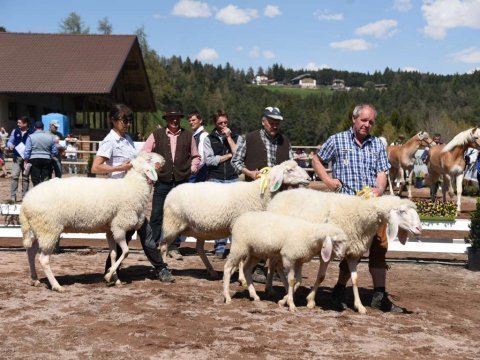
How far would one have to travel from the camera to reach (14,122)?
33.7 metres

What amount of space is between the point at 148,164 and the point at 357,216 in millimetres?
2694

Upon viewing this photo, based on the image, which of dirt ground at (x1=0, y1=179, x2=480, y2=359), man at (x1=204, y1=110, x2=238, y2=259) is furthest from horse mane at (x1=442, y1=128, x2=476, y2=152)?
man at (x1=204, y1=110, x2=238, y2=259)

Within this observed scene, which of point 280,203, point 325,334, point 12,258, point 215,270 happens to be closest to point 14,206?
point 12,258

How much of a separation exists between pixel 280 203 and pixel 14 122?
30.1 meters

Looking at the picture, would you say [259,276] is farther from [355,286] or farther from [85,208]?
[85,208]

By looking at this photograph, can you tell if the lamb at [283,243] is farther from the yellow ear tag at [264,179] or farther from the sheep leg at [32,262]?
the sheep leg at [32,262]

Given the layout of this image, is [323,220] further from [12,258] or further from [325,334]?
[12,258]

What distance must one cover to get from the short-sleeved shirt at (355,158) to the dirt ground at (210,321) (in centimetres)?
140

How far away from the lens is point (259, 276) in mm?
7723

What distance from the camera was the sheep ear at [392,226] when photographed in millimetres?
5828

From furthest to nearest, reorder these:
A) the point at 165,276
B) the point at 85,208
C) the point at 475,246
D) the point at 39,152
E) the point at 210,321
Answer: the point at 39,152
the point at 475,246
the point at 165,276
the point at 85,208
the point at 210,321

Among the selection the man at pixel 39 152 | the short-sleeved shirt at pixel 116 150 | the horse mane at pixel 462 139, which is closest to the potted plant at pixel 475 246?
the short-sleeved shirt at pixel 116 150

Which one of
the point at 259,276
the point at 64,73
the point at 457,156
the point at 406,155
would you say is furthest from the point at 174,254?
the point at 64,73

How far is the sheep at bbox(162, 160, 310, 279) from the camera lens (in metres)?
7.25
